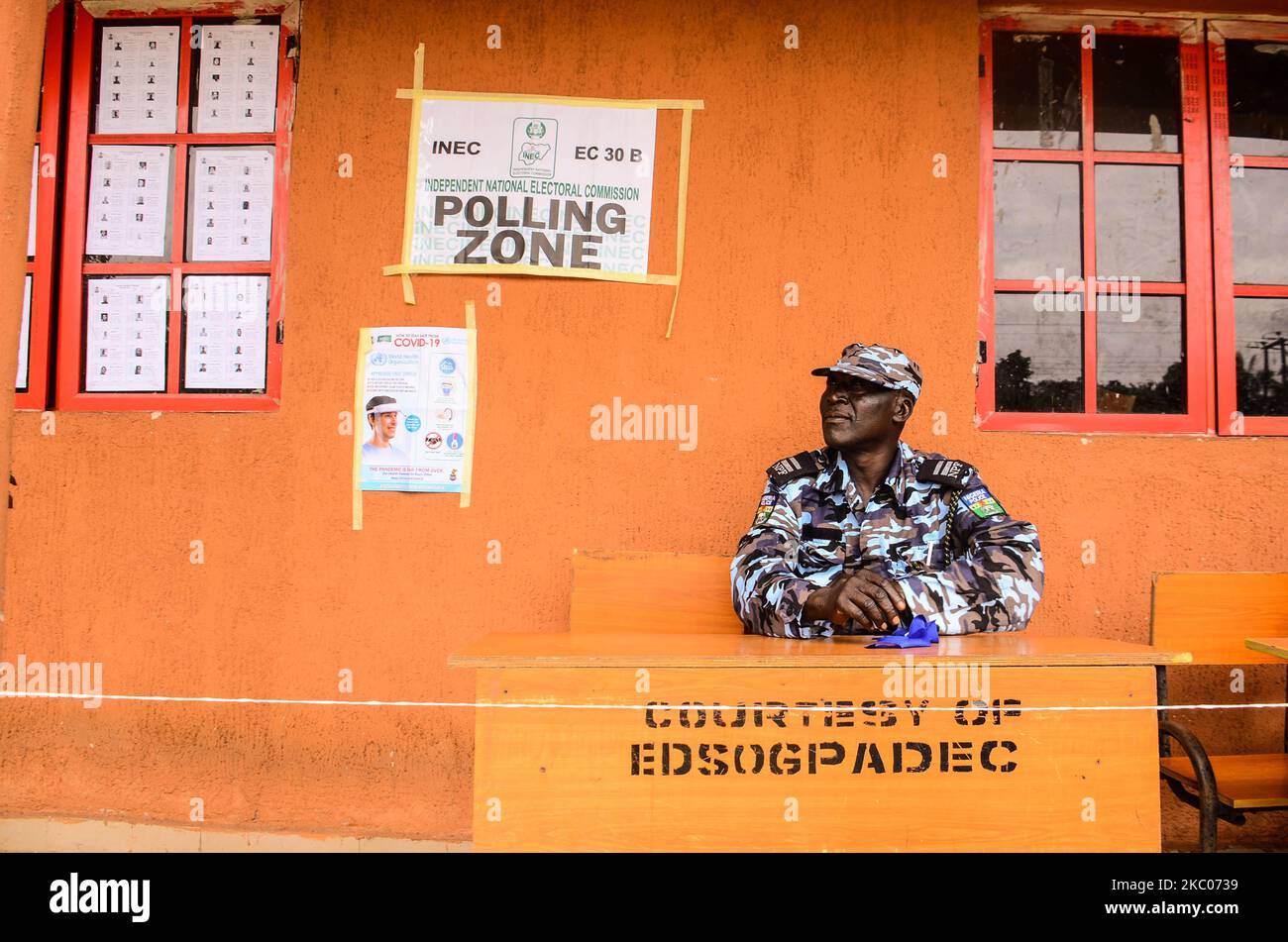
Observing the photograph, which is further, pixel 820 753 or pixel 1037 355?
pixel 1037 355

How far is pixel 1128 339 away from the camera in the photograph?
3766 millimetres

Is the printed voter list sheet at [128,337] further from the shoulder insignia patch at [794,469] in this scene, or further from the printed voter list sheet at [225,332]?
the shoulder insignia patch at [794,469]

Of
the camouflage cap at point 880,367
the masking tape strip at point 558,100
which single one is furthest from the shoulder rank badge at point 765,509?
the masking tape strip at point 558,100

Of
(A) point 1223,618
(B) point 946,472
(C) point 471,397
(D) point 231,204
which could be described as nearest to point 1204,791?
(A) point 1223,618

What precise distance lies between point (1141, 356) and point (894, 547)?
1.48 metres

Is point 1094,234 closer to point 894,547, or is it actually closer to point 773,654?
point 894,547

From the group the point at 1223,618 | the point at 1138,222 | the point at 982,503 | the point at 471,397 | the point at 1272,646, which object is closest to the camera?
the point at 1272,646

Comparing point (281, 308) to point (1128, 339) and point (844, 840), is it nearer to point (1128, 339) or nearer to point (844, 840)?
point (844, 840)

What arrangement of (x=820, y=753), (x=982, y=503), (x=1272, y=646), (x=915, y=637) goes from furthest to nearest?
(x=982, y=503) → (x=1272, y=646) → (x=915, y=637) → (x=820, y=753)

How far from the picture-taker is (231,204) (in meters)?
3.76

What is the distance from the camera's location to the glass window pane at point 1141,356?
3740 millimetres

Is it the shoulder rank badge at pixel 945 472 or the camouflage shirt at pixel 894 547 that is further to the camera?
the shoulder rank badge at pixel 945 472

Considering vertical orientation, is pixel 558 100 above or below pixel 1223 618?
above

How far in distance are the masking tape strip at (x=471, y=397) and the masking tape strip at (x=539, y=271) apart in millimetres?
154
